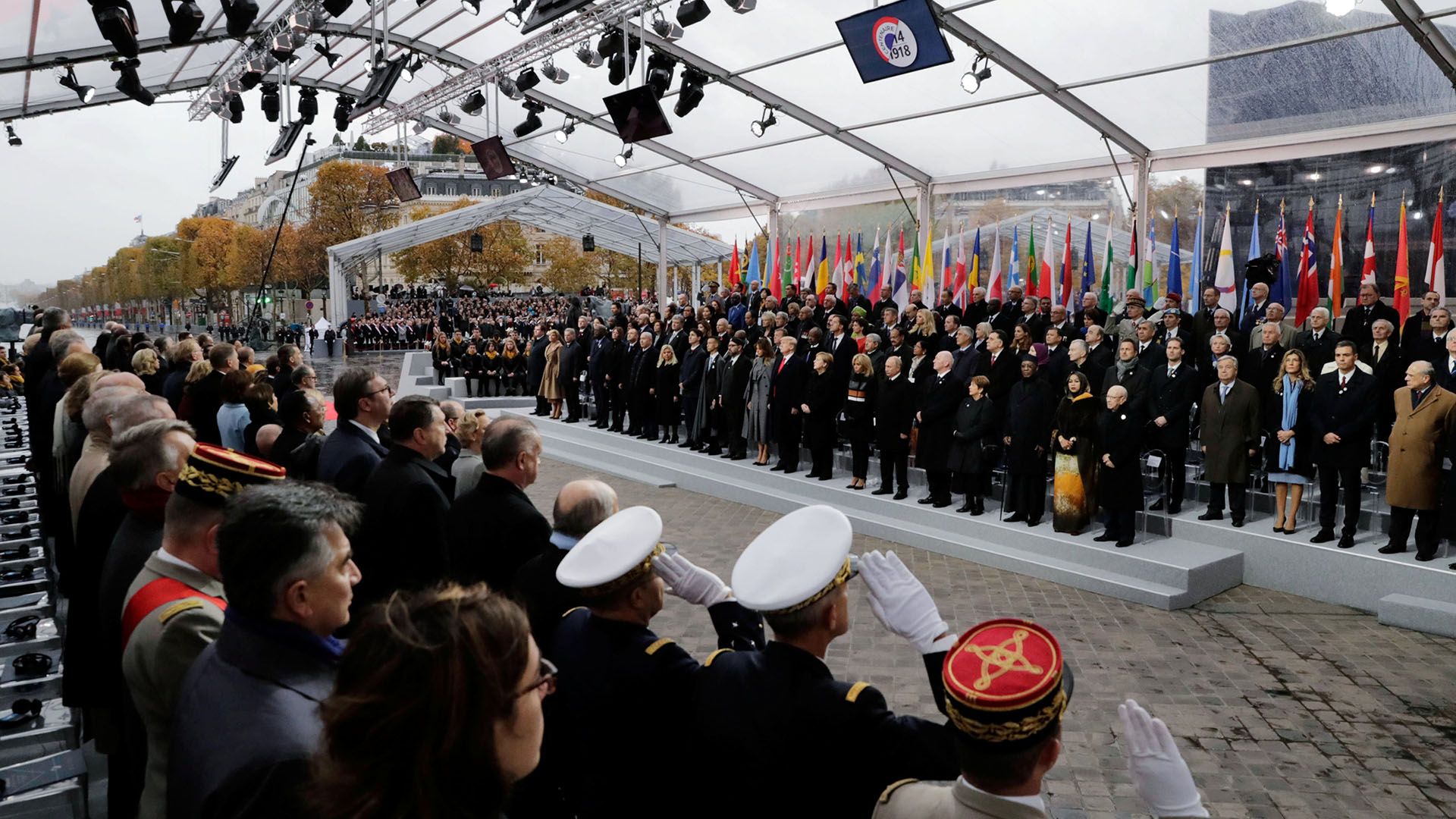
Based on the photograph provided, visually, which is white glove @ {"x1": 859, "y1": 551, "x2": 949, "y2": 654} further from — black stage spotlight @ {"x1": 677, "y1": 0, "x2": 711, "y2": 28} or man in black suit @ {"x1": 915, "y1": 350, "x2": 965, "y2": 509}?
black stage spotlight @ {"x1": 677, "y1": 0, "x2": 711, "y2": 28}

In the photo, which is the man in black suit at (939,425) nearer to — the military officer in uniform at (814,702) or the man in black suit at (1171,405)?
the man in black suit at (1171,405)

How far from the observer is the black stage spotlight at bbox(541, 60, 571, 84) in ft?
47.9

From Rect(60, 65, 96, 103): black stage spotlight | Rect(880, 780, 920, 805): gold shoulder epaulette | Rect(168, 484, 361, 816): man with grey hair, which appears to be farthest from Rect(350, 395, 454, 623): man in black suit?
Rect(60, 65, 96, 103): black stage spotlight

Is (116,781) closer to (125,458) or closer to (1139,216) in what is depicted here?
(125,458)

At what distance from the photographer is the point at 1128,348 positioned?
8.56m

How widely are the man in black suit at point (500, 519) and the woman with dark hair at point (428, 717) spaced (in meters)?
2.13

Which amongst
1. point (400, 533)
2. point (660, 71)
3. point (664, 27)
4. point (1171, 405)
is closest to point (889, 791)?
point (400, 533)

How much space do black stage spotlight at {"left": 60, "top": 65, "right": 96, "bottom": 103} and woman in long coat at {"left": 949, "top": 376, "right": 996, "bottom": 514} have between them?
1253 cm

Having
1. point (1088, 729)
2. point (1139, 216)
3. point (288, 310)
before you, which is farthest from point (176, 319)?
point (1088, 729)

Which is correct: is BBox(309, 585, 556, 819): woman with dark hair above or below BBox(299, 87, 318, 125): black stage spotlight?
below

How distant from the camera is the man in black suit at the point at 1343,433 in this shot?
7473mm

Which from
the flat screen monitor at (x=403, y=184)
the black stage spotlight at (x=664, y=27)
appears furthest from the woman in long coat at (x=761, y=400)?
the flat screen monitor at (x=403, y=184)

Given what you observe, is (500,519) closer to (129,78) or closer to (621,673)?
Result: (621,673)

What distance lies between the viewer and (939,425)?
9.52 m
